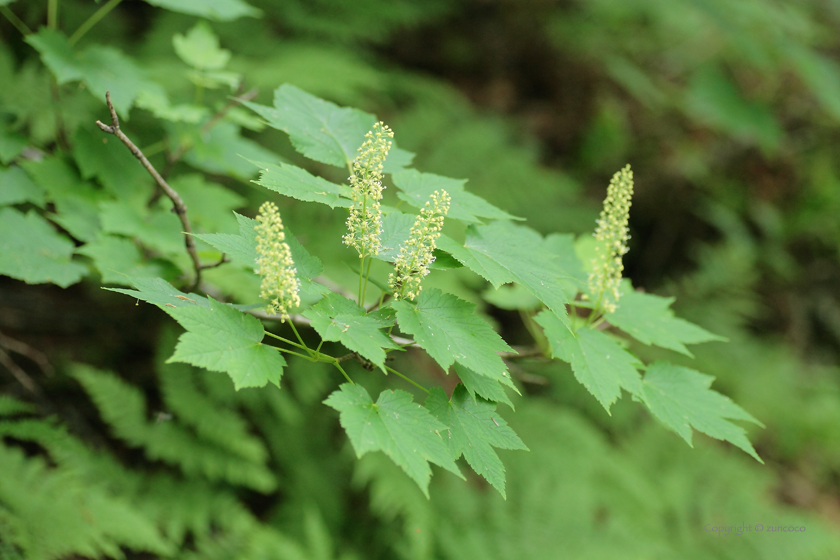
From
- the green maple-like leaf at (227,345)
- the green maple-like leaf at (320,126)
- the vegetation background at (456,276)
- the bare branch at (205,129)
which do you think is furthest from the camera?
the vegetation background at (456,276)

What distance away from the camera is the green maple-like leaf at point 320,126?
1443 mm

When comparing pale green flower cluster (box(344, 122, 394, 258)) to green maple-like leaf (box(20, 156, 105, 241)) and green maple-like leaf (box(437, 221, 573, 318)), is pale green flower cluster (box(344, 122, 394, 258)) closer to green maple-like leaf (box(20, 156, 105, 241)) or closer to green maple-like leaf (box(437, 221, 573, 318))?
green maple-like leaf (box(437, 221, 573, 318))

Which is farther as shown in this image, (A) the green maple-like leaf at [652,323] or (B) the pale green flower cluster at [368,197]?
(A) the green maple-like leaf at [652,323]

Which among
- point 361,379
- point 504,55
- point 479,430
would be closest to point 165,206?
point 479,430

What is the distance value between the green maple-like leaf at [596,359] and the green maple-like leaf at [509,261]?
0.14 m

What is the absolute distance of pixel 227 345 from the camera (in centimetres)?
104

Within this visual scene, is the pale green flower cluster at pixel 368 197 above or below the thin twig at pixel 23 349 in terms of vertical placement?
above

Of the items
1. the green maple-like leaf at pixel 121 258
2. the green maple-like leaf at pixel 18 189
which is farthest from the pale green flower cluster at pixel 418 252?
the green maple-like leaf at pixel 18 189

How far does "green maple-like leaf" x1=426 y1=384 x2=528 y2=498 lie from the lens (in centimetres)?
110

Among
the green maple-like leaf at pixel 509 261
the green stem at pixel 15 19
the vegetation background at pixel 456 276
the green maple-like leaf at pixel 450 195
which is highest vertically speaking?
the green stem at pixel 15 19

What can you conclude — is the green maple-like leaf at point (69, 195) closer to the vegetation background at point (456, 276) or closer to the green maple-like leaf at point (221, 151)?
the vegetation background at point (456, 276)

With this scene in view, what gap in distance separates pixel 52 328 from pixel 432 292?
3.40 m

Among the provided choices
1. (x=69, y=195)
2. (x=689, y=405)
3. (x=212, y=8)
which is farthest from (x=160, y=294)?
(x=689, y=405)

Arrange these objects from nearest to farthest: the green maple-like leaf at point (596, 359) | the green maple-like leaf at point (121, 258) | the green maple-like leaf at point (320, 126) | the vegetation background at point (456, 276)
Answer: the green maple-like leaf at point (596, 359) → the green maple-like leaf at point (320, 126) → the green maple-like leaf at point (121, 258) → the vegetation background at point (456, 276)
